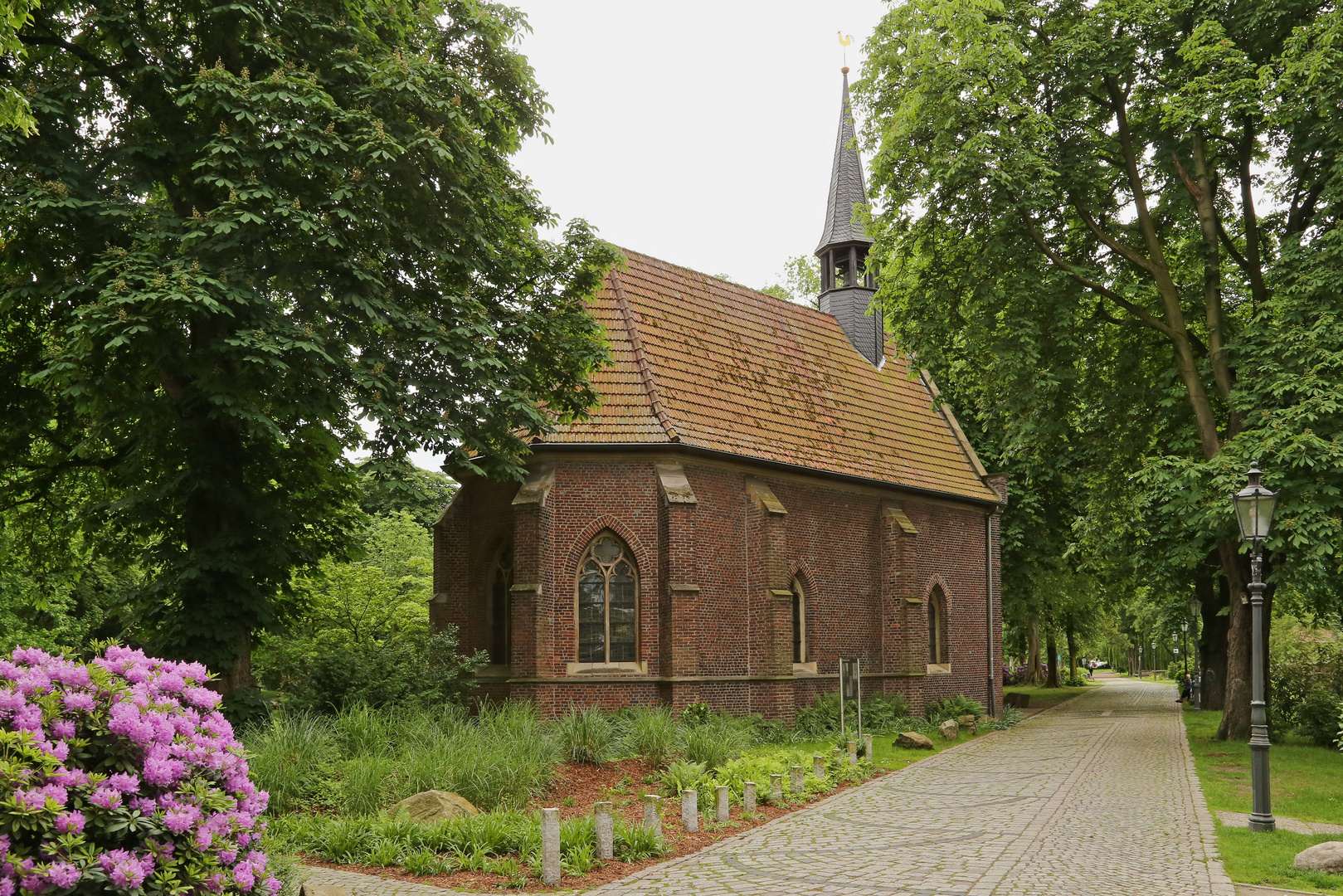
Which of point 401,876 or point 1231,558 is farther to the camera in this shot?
point 1231,558

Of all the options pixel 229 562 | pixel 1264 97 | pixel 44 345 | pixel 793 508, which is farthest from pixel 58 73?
pixel 1264 97

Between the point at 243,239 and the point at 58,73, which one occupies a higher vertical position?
the point at 58,73

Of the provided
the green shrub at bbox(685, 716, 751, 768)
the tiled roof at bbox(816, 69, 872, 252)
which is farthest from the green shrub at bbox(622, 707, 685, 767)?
the tiled roof at bbox(816, 69, 872, 252)

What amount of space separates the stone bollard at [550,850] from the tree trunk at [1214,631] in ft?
68.4

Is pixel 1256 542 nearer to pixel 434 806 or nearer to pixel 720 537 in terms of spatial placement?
pixel 434 806

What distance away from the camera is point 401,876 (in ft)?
31.2

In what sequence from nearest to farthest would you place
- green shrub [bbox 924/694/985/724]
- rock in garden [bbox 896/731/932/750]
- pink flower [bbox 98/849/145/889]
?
pink flower [bbox 98/849/145/889] < rock in garden [bbox 896/731/932/750] < green shrub [bbox 924/694/985/724]

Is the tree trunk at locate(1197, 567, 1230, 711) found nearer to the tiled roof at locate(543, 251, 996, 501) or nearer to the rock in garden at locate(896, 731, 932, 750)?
the tiled roof at locate(543, 251, 996, 501)

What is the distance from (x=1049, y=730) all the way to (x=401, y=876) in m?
19.5

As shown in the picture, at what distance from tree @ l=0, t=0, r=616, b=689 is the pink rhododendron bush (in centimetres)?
670

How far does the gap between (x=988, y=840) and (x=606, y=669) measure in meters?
9.78

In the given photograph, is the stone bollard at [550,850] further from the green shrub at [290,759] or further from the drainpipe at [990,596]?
the drainpipe at [990,596]

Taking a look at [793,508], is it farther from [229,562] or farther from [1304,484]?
[229,562]

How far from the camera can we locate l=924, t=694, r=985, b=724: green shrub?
2548 centimetres
